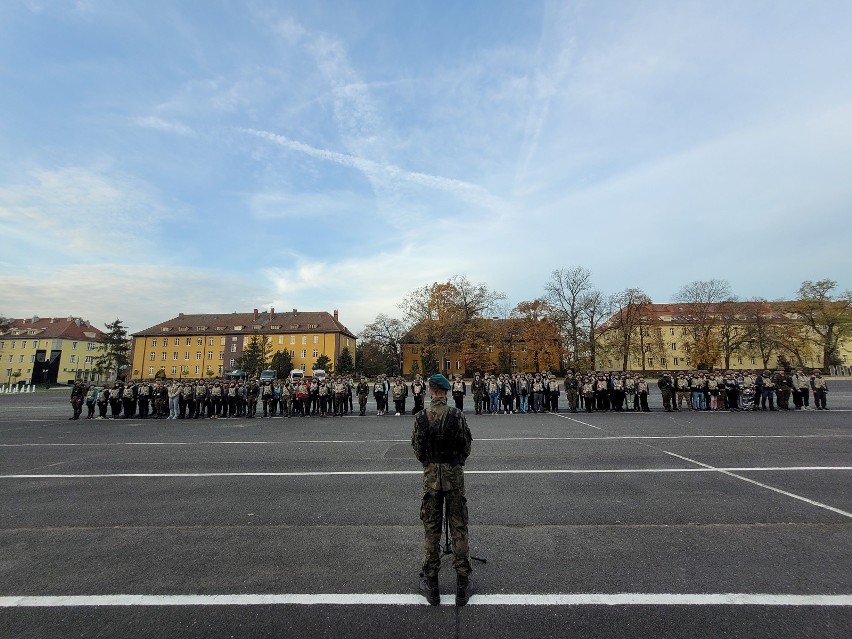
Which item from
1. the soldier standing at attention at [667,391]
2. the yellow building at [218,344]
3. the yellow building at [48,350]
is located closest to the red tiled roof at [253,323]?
the yellow building at [218,344]

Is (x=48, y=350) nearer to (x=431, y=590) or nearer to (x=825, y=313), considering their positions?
(x=431, y=590)

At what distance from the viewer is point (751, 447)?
33.8 ft

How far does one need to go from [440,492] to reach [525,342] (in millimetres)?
56102

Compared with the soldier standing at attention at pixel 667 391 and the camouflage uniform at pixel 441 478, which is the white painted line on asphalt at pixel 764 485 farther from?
the soldier standing at attention at pixel 667 391

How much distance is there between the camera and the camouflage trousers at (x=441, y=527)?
3688 mm

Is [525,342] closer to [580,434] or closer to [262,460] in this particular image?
[580,434]

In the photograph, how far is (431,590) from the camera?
11.7ft

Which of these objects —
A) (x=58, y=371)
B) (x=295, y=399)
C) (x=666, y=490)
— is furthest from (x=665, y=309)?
(x=58, y=371)

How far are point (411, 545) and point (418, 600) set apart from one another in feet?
3.75

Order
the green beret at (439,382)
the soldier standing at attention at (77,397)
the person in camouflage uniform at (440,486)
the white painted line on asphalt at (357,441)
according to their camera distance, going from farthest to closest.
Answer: the soldier standing at attention at (77,397), the white painted line on asphalt at (357,441), the green beret at (439,382), the person in camouflage uniform at (440,486)

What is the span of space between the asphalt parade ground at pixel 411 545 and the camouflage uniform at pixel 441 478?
36 cm

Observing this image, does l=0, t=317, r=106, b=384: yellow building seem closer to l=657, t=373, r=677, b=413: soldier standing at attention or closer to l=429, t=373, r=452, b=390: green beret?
l=657, t=373, r=677, b=413: soldier standing at attention

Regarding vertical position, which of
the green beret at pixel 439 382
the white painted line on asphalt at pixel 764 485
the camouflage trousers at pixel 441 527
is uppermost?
the green beret at pixel 439 382

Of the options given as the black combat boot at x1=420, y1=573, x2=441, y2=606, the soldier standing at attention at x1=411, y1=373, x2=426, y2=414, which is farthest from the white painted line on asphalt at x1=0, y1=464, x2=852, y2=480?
the soldier standing at attention at x1=411, y1=373, x2=426, y2=414
